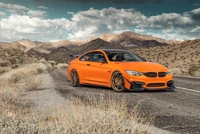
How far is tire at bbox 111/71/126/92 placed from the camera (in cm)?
1205

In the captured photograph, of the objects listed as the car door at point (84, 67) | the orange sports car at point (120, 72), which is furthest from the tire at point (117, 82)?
the car door at point (84, 67)

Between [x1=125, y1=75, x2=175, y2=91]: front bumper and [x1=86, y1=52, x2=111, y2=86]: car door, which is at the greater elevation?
[x1=86, y1=52, x2=111, y2=86]: car door

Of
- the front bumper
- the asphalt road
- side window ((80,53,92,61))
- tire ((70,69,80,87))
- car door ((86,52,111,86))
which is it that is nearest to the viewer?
the asphalt road

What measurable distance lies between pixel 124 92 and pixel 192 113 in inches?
155

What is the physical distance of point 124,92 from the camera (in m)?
12.1

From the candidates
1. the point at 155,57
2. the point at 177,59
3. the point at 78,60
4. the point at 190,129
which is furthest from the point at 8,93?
the point at 155,57

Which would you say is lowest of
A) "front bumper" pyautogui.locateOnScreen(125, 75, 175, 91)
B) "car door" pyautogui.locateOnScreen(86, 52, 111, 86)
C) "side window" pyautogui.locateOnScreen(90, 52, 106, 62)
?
"front bumper" pyautogui.locateOnScreen(125, 75, 175, 91)

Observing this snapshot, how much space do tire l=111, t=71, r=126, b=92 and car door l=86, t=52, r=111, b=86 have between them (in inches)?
10.7

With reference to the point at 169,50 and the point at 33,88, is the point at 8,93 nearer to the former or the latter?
the point at 33,88

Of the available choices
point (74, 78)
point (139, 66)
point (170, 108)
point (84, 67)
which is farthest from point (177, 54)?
point (170, 108)

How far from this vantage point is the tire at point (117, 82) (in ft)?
39.5

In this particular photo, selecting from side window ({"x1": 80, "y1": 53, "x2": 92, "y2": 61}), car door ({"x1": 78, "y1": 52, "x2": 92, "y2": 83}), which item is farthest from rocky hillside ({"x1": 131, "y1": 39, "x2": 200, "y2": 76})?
car door ({"x1": 78, "y1": 52, "x2": 92, "y2": 83})

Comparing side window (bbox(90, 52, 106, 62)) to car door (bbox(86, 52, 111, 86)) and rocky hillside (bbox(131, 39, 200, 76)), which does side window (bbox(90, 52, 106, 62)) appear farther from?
rocky hillside (bbox(131, 39, 200, 76))

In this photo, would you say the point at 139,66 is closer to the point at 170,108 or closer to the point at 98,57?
the point at 98,57
